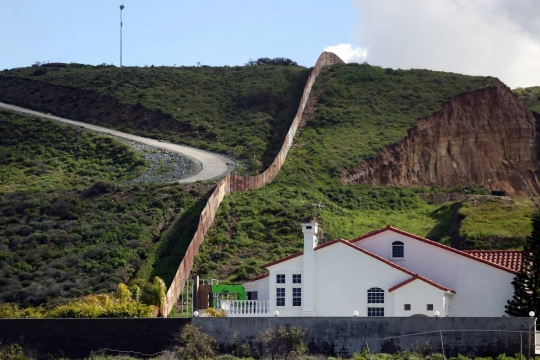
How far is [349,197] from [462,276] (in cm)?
3791

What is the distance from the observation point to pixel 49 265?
218 ft

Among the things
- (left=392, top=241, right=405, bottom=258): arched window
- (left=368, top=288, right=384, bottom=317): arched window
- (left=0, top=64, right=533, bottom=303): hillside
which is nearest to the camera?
(left=368, top=288, right=384, bottom=317): arched window

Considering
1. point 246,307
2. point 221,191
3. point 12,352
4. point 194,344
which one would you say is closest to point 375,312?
point 246,307

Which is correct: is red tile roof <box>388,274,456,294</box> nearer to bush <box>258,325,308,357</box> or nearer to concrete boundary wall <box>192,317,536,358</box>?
concrete boundary wall <box>192,317,536,358</box>

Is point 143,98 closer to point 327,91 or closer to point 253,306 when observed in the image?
point 327,91

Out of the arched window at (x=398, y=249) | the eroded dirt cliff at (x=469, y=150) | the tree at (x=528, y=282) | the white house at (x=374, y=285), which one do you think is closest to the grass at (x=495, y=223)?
the arched window at (x=398, y=249)

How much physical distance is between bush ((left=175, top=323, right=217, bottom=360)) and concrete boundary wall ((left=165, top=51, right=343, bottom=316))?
12974mm

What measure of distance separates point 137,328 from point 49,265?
24.0 m

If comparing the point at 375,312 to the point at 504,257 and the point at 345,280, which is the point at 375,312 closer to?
the point at 345,280

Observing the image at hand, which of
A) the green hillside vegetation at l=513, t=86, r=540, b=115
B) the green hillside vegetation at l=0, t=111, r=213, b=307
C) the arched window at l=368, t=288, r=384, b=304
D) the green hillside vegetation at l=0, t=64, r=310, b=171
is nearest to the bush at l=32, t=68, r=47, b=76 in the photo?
the green hillside vegetation at l=0, t=64, r=310, b=171

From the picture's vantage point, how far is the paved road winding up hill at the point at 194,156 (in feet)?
287

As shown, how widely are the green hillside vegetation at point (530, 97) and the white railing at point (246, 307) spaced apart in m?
71.9

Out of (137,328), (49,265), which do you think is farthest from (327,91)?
(137,328)

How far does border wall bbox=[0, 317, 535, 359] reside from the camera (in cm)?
4122
